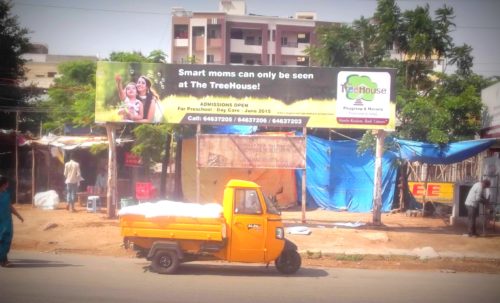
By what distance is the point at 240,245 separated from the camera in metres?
9.18

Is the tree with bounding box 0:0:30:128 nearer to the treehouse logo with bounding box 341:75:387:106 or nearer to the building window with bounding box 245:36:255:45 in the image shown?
the treehouse logo with bounding box 341:75:387:106

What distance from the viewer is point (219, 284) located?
28.0ft

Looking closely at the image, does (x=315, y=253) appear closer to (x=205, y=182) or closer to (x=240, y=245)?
(x=240, y=245)

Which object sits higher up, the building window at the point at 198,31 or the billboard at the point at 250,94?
the building window at the point at 198,31

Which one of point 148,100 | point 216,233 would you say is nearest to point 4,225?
point 216,233

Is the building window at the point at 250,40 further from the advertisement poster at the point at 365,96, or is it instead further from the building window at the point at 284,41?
the advertisement poster at the point at 365,96

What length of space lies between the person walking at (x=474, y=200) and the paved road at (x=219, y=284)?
4.28 m

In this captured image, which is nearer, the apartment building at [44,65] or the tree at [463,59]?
the tree at [463,59]

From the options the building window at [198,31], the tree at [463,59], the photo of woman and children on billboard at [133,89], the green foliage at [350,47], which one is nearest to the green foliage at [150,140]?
the photo of woman and children on billboard at [133,89]

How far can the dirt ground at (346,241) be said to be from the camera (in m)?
11.9

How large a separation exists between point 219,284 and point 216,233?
0.98 metres

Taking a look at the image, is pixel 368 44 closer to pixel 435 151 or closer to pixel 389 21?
pixel 389 21

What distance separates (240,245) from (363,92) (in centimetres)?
764

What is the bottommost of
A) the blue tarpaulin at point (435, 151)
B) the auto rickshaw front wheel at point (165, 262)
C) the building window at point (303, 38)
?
the auto rickshaw front wheel at point (165, 262)
